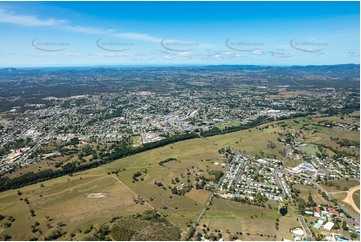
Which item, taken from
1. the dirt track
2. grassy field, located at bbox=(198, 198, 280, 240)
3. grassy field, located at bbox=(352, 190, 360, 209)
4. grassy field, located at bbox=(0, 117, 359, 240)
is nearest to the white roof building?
grassy field, located at bbox=(0, 117, 359, 240)

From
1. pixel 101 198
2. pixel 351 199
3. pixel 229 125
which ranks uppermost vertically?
pixel 229 125

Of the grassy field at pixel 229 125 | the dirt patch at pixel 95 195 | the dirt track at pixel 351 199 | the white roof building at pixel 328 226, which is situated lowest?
the dirt patch at pixel 95 195

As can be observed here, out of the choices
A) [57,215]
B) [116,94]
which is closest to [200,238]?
[57,215]

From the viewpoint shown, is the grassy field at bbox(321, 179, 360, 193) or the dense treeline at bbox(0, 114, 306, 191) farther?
the dense treeline at bbox(0, 114, 306, 191)

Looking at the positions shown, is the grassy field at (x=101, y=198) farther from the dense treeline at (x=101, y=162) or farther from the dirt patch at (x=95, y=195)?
the dense treeline at (x=101, y=162)

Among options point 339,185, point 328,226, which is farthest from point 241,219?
point 339,185

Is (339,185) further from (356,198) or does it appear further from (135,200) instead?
(135,200)

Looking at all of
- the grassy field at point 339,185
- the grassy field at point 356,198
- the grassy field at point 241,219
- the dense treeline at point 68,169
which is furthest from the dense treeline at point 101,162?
the grassy field at point 356,198

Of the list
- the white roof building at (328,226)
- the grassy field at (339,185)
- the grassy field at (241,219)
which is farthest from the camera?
the grassy field at (339,185)

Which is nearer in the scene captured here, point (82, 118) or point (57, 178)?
point (57, 178)

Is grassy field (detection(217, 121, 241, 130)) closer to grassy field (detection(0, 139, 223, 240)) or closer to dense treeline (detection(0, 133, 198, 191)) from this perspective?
dense treeline (detection(0, 133, 198, 191))

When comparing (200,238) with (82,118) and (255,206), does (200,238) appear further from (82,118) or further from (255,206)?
(82,118)
